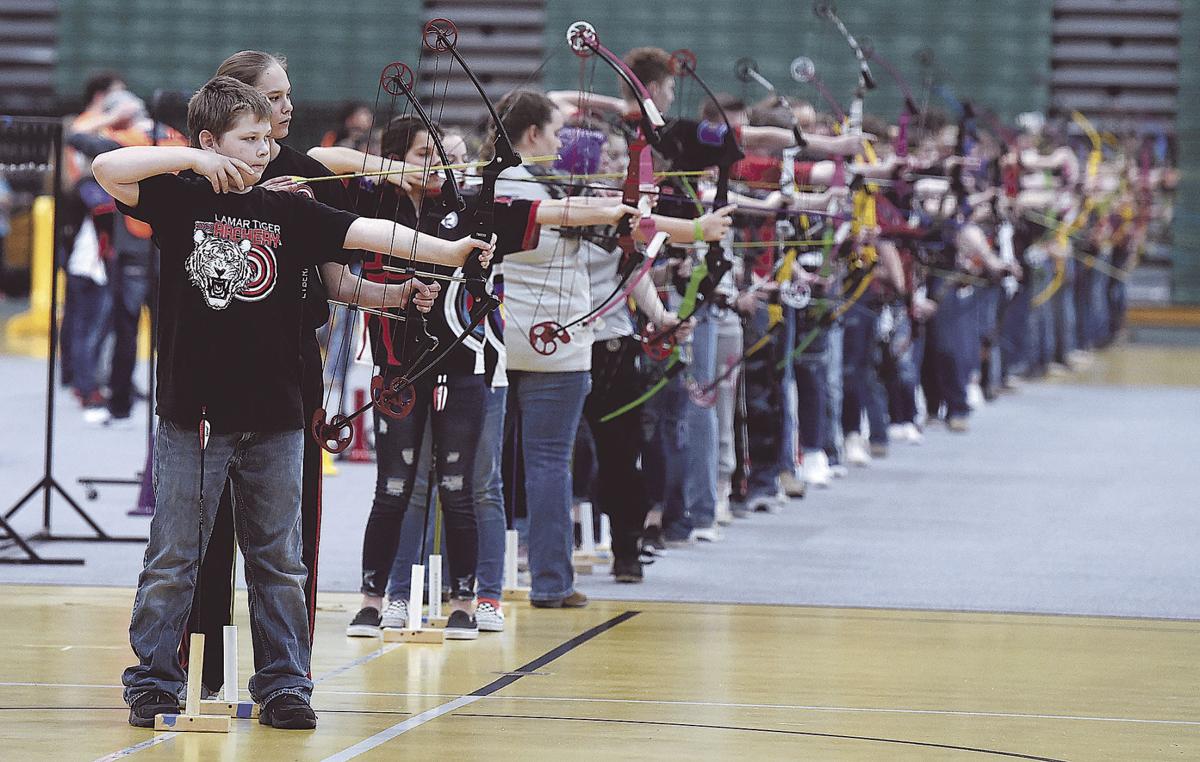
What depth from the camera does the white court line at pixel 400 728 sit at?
3387 mm

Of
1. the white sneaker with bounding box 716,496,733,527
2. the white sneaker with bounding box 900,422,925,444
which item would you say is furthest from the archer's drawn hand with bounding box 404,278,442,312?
the white sneaker with bounding box 900,422,925,444

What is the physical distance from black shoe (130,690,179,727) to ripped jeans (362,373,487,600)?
1.02 metres

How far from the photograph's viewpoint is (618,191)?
5.10 meters

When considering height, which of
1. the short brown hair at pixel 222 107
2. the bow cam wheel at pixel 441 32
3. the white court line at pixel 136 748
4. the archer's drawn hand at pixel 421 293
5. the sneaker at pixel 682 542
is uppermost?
the bow cam wheel at pixel 441 32

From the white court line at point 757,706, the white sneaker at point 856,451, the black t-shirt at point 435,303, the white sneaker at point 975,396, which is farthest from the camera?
the white sneaker at point 975,396

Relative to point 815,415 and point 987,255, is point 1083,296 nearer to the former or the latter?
point 987,255

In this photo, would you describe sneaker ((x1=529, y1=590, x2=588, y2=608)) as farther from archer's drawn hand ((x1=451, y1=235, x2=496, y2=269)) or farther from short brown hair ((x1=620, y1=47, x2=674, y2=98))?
archer's drawn hand ((x1=451, y1=235, x2=496, y2=269))

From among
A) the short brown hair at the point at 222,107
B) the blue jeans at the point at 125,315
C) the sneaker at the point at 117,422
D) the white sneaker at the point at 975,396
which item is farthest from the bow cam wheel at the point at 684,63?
the white sneaker at the point at 975,396

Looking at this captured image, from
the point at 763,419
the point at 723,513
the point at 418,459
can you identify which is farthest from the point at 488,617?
the point at 763,419

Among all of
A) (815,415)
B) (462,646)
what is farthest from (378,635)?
(815,415)

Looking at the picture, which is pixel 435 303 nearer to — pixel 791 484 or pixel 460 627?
pixel 460 627

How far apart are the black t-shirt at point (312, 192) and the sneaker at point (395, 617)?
1061 mm

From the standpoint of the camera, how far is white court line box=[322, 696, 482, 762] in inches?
133

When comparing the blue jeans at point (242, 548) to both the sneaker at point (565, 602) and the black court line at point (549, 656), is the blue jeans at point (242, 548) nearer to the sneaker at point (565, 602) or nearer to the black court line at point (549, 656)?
the black court line at point (549, 656)
